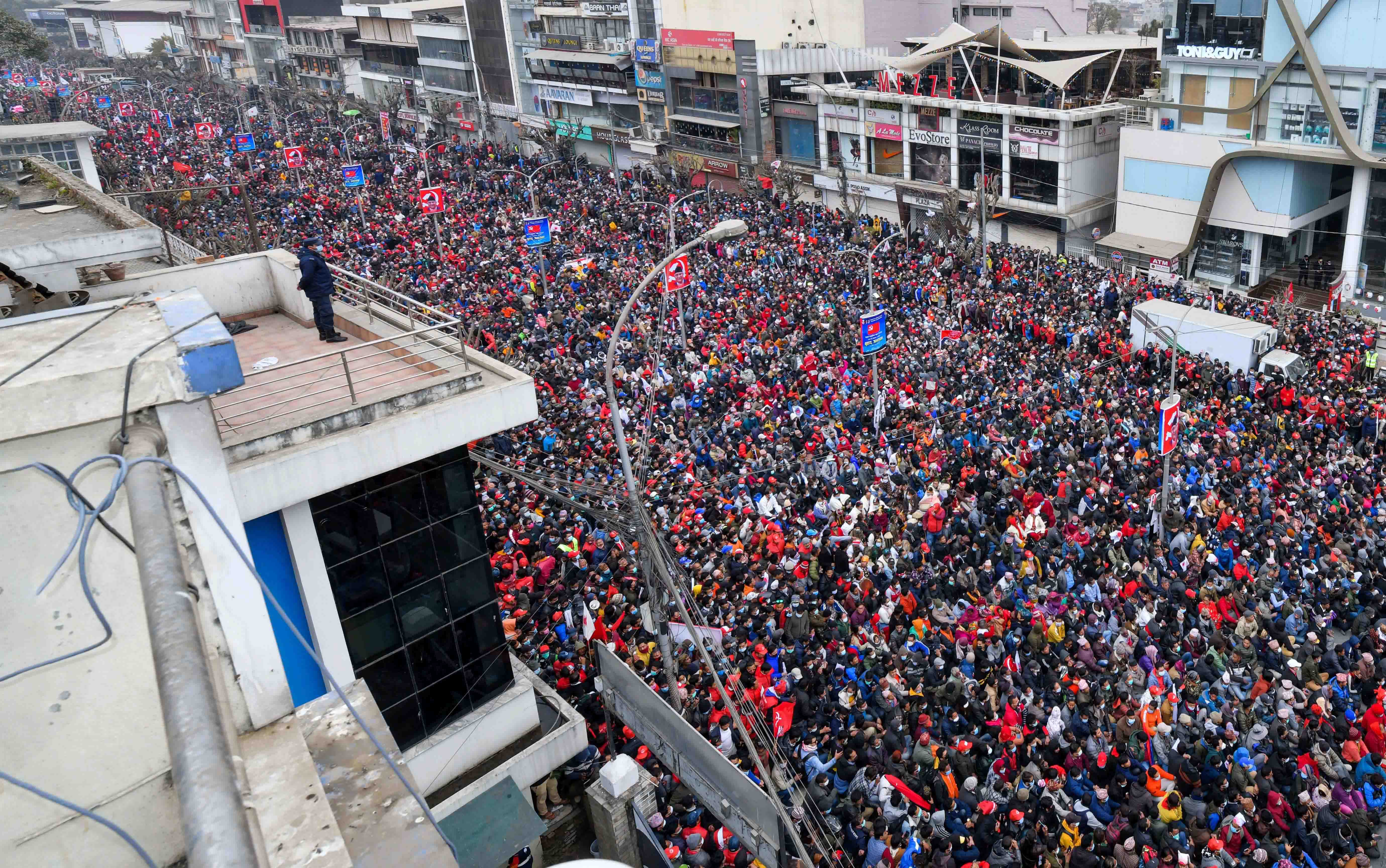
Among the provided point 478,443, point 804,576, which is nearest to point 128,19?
point 478,443

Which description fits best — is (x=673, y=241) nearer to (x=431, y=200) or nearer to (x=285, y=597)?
(x=431, y=200)

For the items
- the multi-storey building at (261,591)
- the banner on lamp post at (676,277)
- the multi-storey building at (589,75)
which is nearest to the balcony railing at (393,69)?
the multi-storey building at (589,75)

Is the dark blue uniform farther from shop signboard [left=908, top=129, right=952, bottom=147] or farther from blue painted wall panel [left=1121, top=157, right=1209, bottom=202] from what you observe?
shop signboard [left=908, top=129, right=952, bottom=147]

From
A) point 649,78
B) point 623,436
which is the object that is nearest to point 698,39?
point 649,78

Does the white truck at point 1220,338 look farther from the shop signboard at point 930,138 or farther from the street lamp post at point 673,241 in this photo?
the shop signboard at point 930,138

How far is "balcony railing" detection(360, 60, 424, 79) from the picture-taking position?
7406 cm

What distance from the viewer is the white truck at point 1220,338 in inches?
819

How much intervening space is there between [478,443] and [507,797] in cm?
945

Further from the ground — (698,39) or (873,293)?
(698,39)

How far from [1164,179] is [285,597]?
3174 centimetres

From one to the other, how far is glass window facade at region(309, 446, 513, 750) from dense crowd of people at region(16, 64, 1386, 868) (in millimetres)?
2070

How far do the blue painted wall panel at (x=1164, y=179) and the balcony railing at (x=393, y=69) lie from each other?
183 feet

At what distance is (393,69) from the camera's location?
7669 cm

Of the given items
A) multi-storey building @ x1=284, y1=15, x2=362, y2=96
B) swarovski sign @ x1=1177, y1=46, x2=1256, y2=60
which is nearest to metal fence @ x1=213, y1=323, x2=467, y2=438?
swarovski sign @ x1=1177, y1=46, x2=1256, y2=60
